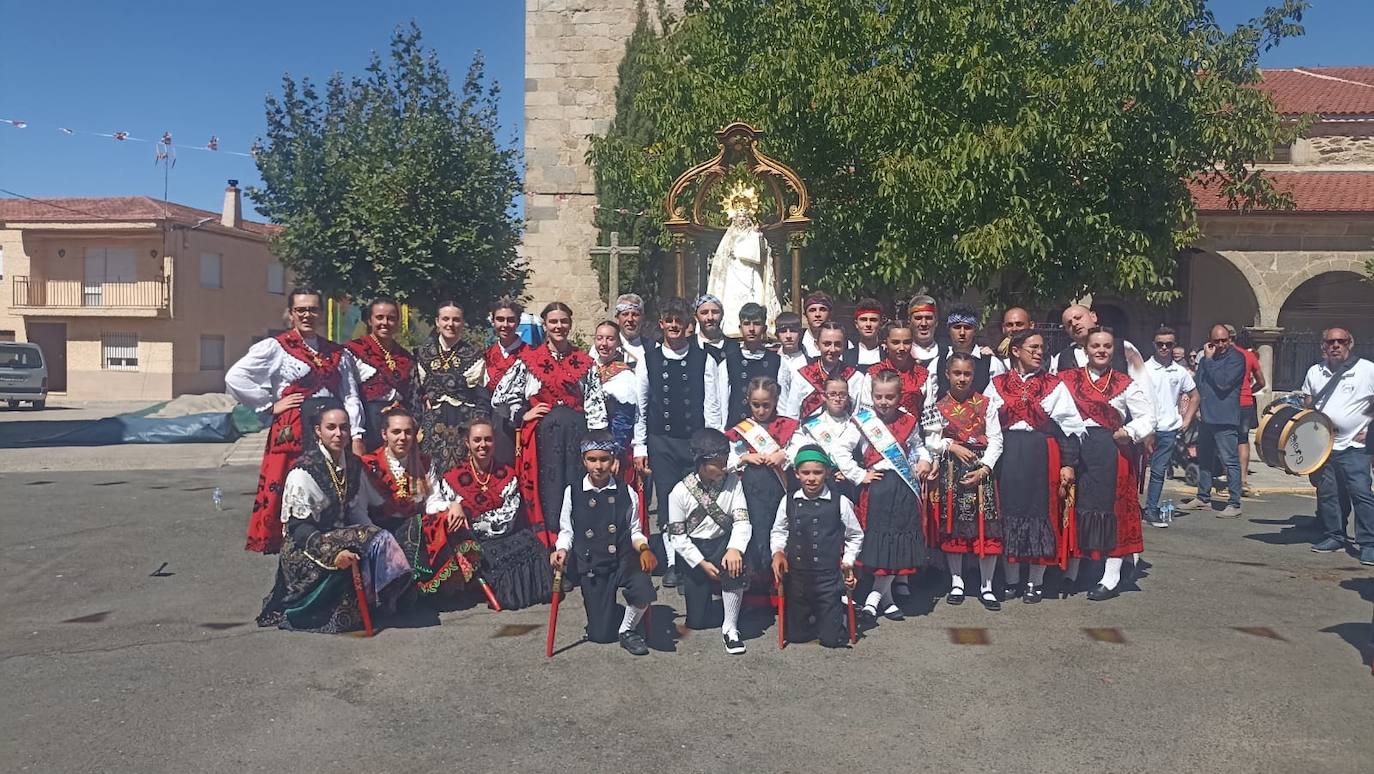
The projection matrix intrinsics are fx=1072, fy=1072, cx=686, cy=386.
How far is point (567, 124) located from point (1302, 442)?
1852 centimetres

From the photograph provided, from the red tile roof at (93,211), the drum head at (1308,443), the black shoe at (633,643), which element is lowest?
the black shoe at (633,643)

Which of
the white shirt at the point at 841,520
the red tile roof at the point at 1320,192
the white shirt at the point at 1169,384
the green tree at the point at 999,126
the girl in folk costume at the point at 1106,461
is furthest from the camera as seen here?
the red tile roof at the point at 1320,192

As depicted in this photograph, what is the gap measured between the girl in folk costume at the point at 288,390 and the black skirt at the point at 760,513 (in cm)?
226

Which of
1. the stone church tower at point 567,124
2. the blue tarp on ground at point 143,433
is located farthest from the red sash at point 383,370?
the stone church tower at point 567,124

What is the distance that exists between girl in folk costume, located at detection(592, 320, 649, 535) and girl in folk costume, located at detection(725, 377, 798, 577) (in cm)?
77

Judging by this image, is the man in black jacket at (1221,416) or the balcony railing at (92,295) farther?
the balcony railing at (92,295)

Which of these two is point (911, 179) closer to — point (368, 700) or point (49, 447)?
point (368, 700)

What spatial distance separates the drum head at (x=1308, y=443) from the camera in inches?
315

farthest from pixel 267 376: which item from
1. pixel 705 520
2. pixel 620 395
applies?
pixel 705 520

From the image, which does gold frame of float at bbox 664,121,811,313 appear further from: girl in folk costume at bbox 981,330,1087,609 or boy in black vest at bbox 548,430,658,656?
boy in black vest at bbox 548,430,658,656

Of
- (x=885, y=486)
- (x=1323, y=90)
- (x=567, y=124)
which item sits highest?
(x=1323, y=90)

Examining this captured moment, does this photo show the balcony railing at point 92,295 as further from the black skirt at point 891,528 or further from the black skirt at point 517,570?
the black skirt at point 891,528

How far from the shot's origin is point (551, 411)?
21.3 feet

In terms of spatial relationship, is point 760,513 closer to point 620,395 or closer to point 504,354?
point 620,395
